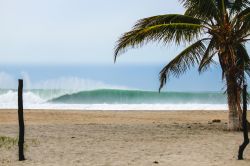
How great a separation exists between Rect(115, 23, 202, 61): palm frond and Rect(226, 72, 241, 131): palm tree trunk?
77.2 inches

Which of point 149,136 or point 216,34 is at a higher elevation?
point 216,34

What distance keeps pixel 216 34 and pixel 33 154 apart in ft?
27.0

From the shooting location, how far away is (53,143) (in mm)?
Result: 14531

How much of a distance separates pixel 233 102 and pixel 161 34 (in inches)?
138

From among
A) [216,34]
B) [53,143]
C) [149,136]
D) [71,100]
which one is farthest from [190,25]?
[71,100]

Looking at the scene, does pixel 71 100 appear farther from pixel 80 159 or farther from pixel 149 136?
pixel 80 159

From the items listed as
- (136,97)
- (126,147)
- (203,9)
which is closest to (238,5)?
(203,9)

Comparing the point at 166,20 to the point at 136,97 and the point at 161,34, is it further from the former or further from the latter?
the point at 136,97

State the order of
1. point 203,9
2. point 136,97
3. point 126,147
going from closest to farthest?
point 126,147 → point 203,9 → point 136,97

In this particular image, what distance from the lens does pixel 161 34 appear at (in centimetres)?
1748

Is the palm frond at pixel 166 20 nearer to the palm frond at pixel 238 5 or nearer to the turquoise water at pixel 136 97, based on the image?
Answer: the palm frond at pixel 238 5

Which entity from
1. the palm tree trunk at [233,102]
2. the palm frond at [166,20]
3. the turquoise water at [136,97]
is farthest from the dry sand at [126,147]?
the turquoise water at [136,97]

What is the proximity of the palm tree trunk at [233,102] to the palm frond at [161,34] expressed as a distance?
1960 millimetres

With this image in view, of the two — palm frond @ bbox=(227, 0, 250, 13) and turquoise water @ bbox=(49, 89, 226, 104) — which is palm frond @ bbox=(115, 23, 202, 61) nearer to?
palm frond @ bbox=(227, 0, 250, 13)
